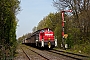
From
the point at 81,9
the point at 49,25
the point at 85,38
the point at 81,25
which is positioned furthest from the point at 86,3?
the point at 49,25

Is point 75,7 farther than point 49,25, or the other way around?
point 49,25

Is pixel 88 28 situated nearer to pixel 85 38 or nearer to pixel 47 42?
pixel 85 38

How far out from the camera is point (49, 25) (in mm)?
88688

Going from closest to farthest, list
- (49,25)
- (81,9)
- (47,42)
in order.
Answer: (47,42) → (81,9) → (49,25)

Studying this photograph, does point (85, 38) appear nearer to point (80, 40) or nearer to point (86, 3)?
point (80, 40)

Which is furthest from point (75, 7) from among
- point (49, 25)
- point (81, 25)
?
point (49, 25)

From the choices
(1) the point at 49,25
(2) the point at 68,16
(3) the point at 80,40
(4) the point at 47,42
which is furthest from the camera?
(1) the point at 49,25

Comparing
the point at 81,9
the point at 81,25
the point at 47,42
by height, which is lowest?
the point at 47,42

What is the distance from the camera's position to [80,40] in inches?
1580

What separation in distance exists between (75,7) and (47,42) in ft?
35.2

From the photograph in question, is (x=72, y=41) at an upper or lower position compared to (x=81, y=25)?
lower

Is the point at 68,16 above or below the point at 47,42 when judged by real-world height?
above

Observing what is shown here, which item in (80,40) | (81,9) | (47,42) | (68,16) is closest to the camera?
(47,42)

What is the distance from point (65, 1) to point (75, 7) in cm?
284
